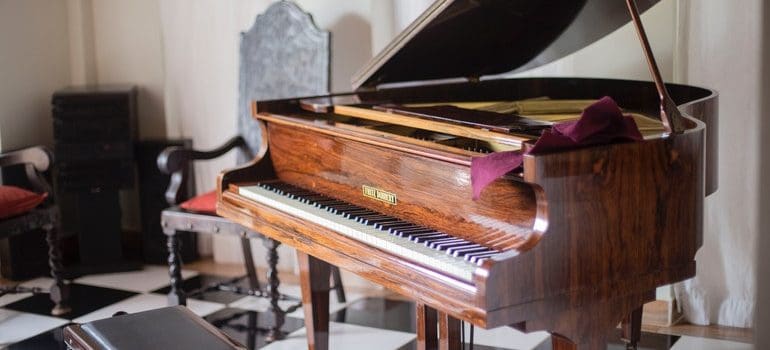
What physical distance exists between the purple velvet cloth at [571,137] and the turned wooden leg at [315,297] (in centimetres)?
118

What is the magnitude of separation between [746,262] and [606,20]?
1.13m

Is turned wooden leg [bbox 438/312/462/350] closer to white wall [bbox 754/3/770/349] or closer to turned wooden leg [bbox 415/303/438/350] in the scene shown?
turned wooden leg [bbox 415/303/438/350]

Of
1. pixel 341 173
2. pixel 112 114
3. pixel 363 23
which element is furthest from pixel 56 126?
pixel 341 173

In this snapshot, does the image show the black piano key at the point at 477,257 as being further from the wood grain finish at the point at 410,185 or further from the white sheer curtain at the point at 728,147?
the white sheer curtain at the point at 728,147

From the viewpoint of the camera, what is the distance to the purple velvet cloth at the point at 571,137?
1.90 m

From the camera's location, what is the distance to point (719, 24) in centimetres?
338

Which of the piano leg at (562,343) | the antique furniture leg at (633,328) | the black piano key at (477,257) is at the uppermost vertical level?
the black piano key at (477,257)

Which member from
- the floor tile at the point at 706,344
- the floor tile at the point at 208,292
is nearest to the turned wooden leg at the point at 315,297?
the floor tile at the point at 208,292

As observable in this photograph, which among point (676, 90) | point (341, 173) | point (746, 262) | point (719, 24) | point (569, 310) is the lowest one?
point (746, 262)

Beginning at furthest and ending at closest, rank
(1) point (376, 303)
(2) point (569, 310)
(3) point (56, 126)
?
(3) point (56, 126)
(1) point (376, 303)
(2) point (569, 310)

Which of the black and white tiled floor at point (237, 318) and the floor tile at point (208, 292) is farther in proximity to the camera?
the floor tile at point (208, 292)

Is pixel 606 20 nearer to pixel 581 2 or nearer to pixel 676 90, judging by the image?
pixel 581 2

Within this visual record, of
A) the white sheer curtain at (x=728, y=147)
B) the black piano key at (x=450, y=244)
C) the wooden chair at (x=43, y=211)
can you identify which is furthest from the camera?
the wooden chair at (x=43, y=211)

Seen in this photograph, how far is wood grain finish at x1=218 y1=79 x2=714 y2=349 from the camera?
189 centimetres
